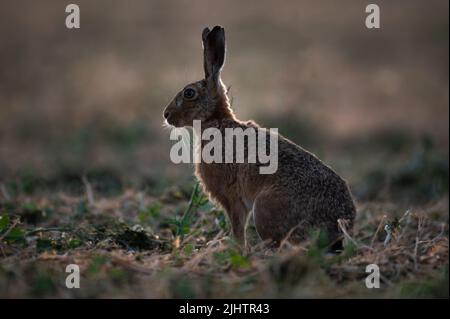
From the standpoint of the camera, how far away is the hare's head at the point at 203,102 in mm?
7293

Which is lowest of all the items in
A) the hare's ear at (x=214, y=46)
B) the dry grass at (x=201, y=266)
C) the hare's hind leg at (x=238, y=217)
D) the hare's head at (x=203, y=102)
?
the dry grass at (x=201, y=266)

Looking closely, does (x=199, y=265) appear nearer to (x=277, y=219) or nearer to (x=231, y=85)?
(x=277, y=219)

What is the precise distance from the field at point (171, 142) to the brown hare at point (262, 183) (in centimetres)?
21

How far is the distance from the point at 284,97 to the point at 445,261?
36.1 feet

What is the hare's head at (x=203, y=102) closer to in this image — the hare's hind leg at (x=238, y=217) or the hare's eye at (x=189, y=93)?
the hare's eye at (x=189, y=93)

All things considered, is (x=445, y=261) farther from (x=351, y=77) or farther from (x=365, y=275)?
(x=351, y=77)

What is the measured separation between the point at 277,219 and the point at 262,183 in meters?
0.48

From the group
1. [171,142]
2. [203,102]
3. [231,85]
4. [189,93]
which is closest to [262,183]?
[203,102]

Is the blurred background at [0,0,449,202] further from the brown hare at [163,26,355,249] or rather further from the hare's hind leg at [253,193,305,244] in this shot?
the hare's hind leg at [253,193,305,244]

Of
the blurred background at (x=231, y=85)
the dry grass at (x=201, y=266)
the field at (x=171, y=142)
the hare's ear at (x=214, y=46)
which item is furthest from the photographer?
the blurred background at (x=231, y=85)

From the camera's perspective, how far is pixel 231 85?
873 cm

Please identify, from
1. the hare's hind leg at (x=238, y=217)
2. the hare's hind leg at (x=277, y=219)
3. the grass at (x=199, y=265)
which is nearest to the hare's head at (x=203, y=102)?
the grass at (x=199, y=265)

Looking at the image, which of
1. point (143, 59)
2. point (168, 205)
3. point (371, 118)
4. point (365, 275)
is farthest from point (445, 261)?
point (143, 59)

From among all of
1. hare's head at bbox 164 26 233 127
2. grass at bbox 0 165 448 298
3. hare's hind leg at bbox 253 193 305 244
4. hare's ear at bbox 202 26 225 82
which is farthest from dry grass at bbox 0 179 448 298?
A: hare's ear at bbox 202 26 225 82
